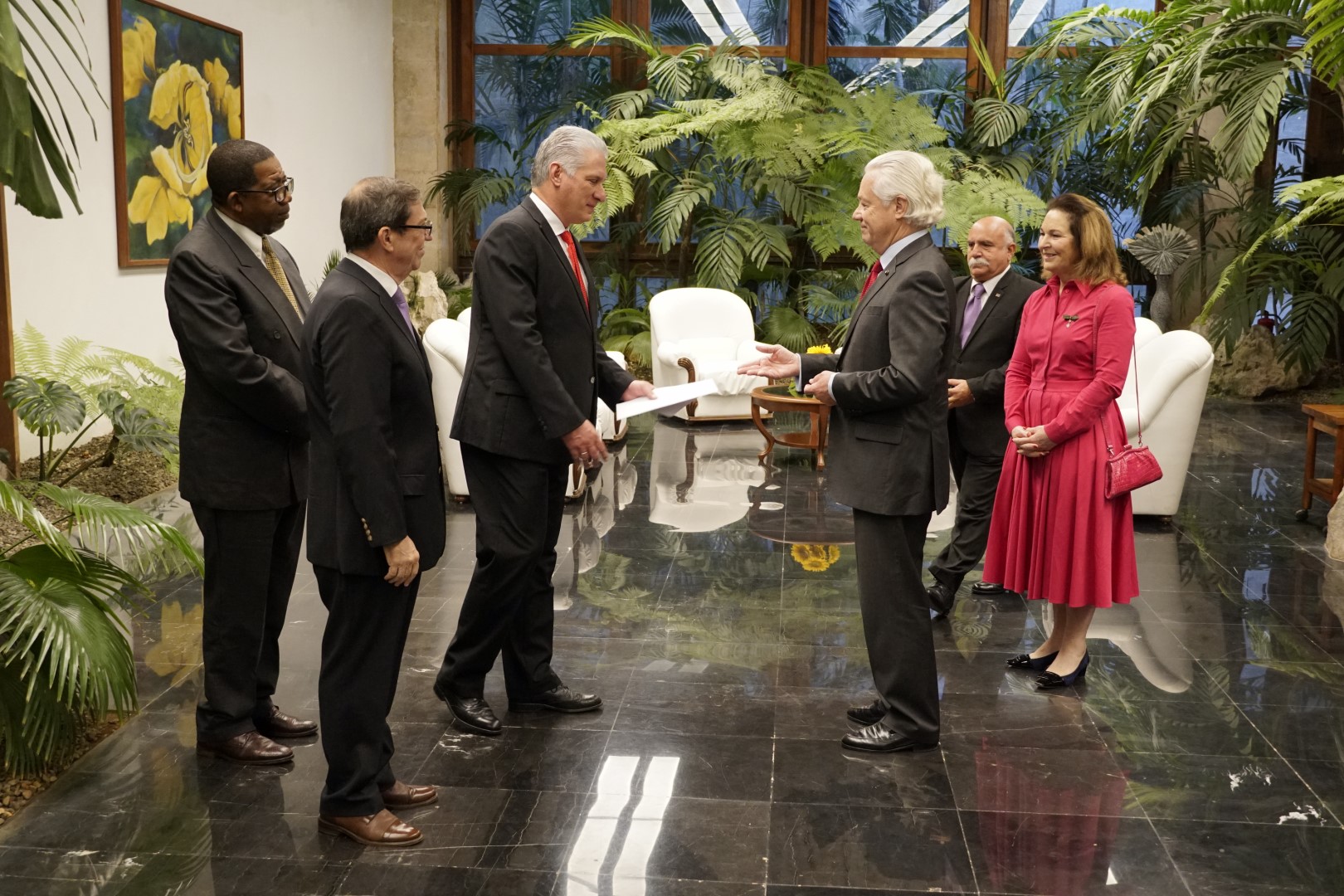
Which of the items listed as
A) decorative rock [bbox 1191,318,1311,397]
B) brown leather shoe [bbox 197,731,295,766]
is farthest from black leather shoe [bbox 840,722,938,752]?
decorative rock [bbox 1191,318,1311,397]

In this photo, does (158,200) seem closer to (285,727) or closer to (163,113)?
(163,113)

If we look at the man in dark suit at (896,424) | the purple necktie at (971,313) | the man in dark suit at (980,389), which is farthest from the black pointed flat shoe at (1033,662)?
the purple necktie at (971,313)

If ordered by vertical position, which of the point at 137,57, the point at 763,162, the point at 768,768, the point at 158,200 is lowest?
the point at 768,768

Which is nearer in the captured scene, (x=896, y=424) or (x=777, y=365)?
(x=896, y=424)

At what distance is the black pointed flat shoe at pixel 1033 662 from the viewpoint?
431cm

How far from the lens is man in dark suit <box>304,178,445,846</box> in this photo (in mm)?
2738

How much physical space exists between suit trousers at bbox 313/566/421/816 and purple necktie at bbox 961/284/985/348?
2733 mm

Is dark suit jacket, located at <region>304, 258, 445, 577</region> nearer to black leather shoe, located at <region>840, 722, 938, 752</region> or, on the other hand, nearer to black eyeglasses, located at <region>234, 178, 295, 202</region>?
black eyeglasses, located at <region>234, 178, 295, 202</region>

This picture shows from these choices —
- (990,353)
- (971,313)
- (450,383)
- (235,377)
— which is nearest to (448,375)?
(450,383)

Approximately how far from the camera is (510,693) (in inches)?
153

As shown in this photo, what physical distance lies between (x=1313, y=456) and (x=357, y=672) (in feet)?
18.3

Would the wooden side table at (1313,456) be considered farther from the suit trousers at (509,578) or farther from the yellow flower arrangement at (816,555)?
the suit trousers at (509,578)

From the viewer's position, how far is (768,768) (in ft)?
11.4

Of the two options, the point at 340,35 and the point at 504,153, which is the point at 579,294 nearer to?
the point at 340,35
